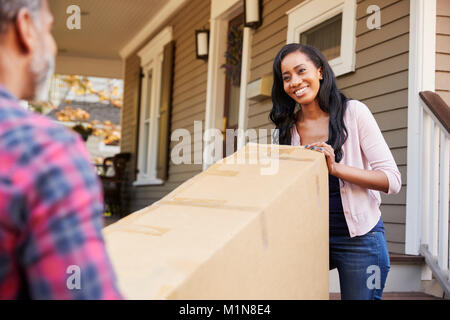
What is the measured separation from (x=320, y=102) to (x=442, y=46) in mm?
1536

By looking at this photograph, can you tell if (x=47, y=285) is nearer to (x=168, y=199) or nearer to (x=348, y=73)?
(x=168, y=199)

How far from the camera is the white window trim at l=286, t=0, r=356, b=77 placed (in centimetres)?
349

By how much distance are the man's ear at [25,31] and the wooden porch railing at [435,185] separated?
240 centimetres

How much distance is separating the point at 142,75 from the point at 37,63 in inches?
310

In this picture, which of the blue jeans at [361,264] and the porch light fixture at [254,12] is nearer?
the blue jeans at [361,264]

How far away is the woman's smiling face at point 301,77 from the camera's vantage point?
1.74 metres

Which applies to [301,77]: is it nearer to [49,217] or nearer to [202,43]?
[49,217]

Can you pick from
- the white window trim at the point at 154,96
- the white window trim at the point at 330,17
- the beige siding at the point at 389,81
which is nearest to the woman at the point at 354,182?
the beige siding at the point at 389,81

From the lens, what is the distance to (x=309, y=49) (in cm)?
181

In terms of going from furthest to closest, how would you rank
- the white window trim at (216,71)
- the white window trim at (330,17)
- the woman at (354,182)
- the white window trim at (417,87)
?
1. the white window trim at (216,71)
2. the white window trim at (330,17)
3. the white window trim at (417,87)
4. the woman at (354,182)
